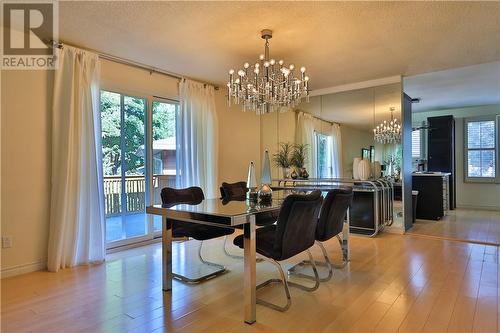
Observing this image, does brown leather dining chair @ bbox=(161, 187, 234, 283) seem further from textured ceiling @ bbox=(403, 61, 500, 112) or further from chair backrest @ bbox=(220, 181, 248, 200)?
textured ceiling @ bbox=(403, 61, 500, 112)

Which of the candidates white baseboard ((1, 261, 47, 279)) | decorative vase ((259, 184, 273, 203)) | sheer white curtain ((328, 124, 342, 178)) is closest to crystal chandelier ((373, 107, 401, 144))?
sheer white curtain ((328, 124, 342, 178))

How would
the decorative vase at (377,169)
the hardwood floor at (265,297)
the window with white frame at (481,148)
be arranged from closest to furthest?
the hardwood floor at (265,297)
the decorative vase at (377,169)
the window with white frame at (481,148)

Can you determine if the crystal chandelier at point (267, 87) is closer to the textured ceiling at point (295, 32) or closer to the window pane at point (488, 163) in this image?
the textured ceiling at point (295, 32)

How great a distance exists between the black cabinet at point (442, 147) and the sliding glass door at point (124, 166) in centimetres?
672

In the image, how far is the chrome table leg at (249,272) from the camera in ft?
6.86

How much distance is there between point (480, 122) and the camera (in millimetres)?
7250

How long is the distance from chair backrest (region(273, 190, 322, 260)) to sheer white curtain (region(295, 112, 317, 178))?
3.44 metres

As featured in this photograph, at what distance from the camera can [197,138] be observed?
15.4 ft

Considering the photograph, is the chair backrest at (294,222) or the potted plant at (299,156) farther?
the potted plant at (299,156)

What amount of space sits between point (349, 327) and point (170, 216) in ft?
4.94

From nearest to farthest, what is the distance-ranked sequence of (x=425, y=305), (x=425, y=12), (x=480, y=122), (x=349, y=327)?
1. (x=349, y=327)
2. (x=425, y=305)
3. (x=425, y=12)
4. (x=480, y=122)

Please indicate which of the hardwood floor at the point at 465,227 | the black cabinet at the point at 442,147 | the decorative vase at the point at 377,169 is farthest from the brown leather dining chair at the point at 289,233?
the black cabinet at the point at 442,147

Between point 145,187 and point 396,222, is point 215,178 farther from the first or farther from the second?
point 396,222

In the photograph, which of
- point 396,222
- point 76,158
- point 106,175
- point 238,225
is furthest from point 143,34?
point 396,222
